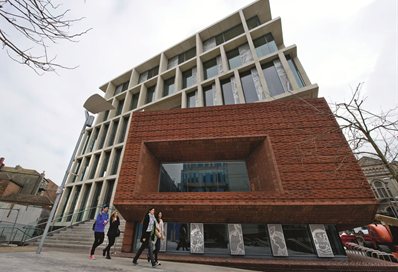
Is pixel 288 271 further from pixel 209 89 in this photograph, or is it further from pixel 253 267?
pixel 209 89

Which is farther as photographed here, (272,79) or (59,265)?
(272,79)

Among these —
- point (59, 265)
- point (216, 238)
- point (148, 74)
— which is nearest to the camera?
point (59, 265)

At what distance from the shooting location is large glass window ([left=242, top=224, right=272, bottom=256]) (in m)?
7.86

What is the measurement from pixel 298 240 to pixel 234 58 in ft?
56.0

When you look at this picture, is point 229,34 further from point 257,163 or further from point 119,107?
point 257,163

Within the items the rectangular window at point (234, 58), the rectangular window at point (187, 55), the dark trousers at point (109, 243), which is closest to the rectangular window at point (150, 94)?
the rectangular window at point (187, 55)

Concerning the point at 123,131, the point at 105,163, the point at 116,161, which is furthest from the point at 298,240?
the point at 123,131

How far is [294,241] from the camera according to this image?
7.91m

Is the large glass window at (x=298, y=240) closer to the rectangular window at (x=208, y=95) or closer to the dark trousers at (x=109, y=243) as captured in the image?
the dark trousers at (x=109, y=243)

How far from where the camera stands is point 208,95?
1828 cm

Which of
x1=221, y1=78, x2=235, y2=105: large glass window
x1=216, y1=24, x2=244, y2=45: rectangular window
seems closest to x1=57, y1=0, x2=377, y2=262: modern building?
x1=221, y1=78, x2=235, y2=105: large glass window

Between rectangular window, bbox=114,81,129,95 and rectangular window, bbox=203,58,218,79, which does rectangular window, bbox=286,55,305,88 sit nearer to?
rectangular window, bbox=203,58,218,79

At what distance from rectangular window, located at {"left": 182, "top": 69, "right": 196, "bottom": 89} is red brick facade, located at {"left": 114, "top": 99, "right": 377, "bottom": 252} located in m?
10.5

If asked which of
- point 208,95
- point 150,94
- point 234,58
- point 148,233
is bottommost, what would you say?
point 148,233
